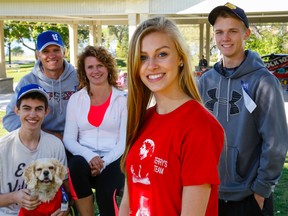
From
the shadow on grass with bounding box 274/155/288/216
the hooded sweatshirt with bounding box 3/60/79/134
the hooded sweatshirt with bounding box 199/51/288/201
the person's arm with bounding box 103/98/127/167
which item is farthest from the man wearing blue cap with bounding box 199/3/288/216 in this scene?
the shadow on grass with bounding box 274/155/288/216

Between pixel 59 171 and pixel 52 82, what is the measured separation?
1031 millimetres

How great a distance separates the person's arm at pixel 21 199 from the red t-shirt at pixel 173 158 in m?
1.40

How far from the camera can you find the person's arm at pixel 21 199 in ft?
9.72

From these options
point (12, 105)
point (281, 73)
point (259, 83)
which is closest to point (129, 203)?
point (259, 83)

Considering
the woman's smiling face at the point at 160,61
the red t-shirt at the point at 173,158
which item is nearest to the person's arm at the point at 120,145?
the red t-shirt at the point at 173,158

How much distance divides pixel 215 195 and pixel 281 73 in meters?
18.0

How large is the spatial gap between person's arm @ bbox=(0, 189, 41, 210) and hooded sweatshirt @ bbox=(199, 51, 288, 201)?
147cm

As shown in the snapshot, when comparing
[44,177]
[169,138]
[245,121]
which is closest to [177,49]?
[169,138]

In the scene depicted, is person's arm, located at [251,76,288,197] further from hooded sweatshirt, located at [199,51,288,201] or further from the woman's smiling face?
the woman's smiling face

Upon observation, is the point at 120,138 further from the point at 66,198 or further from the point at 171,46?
the point at 171,46

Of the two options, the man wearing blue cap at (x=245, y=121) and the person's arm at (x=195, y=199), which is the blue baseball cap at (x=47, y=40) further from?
the person's arm at (x=195, y=199)

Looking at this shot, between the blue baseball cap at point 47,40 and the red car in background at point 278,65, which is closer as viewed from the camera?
the blue baseball cap at point 47,40

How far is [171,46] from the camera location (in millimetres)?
1727

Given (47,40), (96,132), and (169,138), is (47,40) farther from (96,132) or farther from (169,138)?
(169,138)
